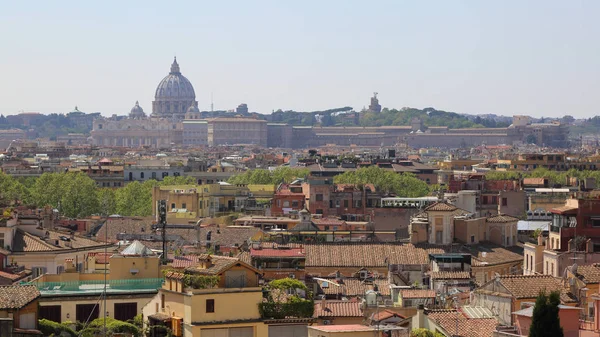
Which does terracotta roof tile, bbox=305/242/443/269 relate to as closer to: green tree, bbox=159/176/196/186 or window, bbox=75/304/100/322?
window, bbox=75/304/100/322

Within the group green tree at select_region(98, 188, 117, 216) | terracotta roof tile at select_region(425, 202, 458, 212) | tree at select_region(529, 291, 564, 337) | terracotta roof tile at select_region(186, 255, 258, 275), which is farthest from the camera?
green tree at select_region(98, 188, 117, 216)

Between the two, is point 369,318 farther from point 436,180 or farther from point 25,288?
point 436,180

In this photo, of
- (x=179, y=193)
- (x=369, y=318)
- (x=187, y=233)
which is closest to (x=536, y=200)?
(x=179, y=193)

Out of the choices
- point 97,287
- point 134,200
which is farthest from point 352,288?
point 134,200

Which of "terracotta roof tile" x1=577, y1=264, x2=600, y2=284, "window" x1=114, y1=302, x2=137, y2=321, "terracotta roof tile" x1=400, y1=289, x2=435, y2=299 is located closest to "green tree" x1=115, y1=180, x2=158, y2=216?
"terracotta roof tile" x1=400, y1=289, x2=435, y2=299

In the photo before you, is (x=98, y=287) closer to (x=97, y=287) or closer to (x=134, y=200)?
(x=97, y=287)
